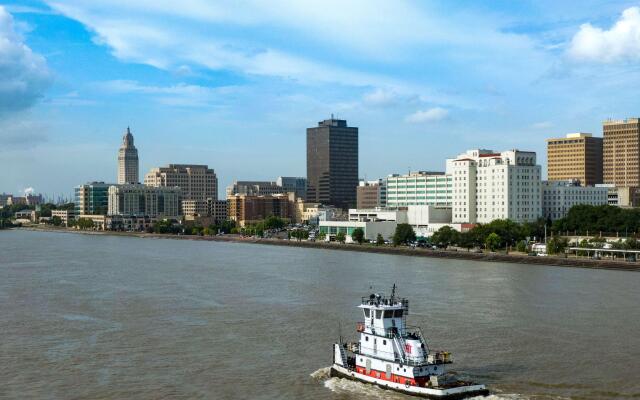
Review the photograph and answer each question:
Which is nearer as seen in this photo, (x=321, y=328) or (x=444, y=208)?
(x=321, y=328)

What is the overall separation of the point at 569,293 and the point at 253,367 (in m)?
25.6

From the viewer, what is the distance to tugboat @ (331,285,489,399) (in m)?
Answer: 23.8

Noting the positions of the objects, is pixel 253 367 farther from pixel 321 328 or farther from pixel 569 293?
pixel 569 293

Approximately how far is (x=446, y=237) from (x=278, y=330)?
57012mm

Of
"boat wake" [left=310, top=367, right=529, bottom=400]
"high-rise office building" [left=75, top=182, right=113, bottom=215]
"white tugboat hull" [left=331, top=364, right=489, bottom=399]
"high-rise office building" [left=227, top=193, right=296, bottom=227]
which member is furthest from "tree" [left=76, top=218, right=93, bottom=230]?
"white tugboat hull" [left=331, top=364, right=489, bottom=399]

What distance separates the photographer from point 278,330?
3431cm

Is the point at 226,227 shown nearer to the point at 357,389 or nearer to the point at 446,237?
the point at 446,237

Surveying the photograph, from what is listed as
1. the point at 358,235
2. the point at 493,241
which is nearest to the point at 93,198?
the point at 358,235

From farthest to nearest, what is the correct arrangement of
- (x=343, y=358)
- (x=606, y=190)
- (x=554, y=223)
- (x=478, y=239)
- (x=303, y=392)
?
(x=606, y=190) → (x=554, y=223) → (x=478, y=239) → (x=343, y=358) → (x=303, y=392)

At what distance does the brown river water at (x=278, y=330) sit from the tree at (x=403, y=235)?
108 ft

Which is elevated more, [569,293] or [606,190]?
[606,190]

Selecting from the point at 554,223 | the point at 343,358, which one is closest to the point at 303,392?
the point at 343,358

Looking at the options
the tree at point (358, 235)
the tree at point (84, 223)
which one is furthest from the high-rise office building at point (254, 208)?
the tree at point (358, 235)

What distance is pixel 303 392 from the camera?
24953 millimetres
